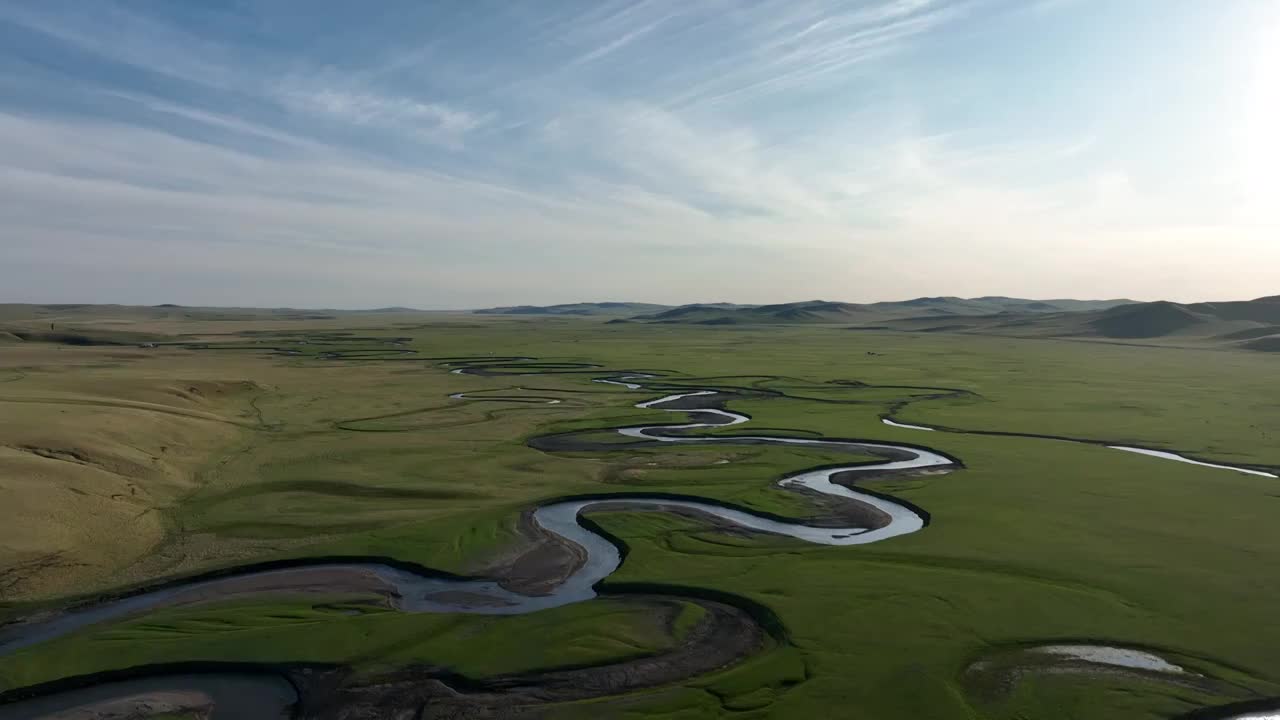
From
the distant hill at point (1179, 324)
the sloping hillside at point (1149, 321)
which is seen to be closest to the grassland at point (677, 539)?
the distant hill at point (1179, 324)

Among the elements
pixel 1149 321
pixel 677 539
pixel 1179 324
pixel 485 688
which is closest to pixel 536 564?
pixel 677 539

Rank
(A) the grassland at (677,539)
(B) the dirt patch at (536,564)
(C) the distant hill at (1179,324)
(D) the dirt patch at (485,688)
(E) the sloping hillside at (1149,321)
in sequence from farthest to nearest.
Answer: (E) the sloping hillside at (1149,321) < (C) the distant hill at (1179,324) < (B) the dirt patch at (536,564) < (A) the grassland at (677,539) < (D) the dirt patch at (485,688)

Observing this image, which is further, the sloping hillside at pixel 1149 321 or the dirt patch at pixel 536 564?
the sloping hillside at pixel 1149 321

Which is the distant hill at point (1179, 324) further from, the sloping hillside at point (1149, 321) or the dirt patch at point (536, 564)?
the dirt patch at point (536, 564)

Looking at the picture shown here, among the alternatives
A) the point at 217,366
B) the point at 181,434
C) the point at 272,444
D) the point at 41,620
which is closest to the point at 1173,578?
the point at 41,620

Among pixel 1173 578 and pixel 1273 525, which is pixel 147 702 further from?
pixel 1273 525

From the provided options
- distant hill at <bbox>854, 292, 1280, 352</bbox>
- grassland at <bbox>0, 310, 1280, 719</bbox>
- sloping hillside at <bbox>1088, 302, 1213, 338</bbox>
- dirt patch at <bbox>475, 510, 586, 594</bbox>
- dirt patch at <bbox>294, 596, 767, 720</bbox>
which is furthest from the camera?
sloping hillside at <bbox>1088, 302, 1213, 338</bbox>

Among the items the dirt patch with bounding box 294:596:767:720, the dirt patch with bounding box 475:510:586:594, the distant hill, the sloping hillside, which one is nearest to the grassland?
the dirt patch with bounding box 294:596:767:720

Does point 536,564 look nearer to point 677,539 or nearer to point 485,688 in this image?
point 677,539

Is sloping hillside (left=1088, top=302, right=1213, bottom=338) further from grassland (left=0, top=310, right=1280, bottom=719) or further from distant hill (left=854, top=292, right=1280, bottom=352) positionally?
grassland (left=0, top=310, right=1280, bottom=719)
